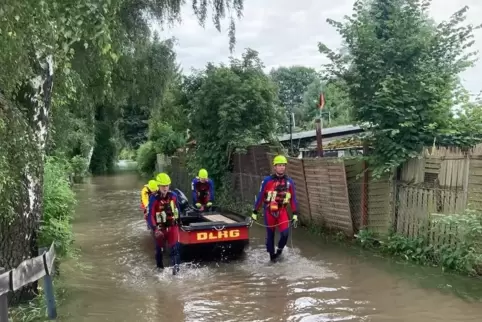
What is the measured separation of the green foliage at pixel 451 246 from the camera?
7.73m

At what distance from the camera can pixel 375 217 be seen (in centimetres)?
1034

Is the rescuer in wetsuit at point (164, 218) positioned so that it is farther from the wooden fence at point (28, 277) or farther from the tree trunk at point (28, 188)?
the wooden fence at point (28, 277)

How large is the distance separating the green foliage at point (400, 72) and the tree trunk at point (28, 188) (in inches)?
229

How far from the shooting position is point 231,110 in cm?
1645

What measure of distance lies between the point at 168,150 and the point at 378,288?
2346 centimetres

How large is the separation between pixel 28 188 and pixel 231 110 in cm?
1038

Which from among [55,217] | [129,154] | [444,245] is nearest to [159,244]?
[55,217]

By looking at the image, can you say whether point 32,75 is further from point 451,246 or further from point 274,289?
point 451,246

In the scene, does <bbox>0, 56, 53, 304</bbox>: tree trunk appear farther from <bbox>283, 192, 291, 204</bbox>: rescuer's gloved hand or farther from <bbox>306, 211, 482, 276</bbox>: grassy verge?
<bbox>306, 211, 482, 276</bbox>: grassy verge

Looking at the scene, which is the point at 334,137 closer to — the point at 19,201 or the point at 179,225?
the point at 179,225

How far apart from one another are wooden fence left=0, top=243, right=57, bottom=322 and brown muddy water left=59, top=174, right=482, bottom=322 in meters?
0.58

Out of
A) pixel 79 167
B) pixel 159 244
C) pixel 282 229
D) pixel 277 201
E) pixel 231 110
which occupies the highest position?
pixel 231 110

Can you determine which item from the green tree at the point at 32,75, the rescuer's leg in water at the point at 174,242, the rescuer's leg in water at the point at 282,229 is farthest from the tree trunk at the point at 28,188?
the rescuer's leg in water at the point at 282,229

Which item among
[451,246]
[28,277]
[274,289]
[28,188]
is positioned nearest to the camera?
[28,277]
